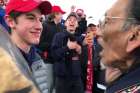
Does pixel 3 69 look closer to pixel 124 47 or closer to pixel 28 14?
pixel 124 47

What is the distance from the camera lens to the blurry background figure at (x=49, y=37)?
6586 millimetres

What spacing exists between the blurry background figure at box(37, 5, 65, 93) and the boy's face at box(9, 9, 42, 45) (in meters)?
3.15

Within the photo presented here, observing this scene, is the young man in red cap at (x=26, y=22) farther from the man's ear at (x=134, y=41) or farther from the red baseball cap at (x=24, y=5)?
the man's ear at (x=134, y=41)

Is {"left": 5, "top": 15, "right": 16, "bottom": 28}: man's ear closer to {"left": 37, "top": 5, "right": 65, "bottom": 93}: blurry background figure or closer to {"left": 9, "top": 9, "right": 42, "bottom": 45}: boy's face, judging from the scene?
{"left": 9, "top": 9, "right": 42, "bottom": 45}: boy's face

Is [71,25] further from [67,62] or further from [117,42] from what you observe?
[117,42]

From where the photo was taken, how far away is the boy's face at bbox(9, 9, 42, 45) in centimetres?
321

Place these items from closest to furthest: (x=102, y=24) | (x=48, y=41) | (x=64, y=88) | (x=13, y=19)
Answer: (x=102, y=24)
(x=13, y=19)
(x=64, y=88)
(x=48, y=41)

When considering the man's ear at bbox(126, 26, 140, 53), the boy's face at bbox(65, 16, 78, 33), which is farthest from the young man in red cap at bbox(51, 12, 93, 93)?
the man's ear at bbox(126, 26, 140, 53)

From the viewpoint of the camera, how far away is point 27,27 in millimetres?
3275

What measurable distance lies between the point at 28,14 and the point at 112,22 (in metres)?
1.58

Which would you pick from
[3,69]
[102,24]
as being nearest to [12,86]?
[3,69]

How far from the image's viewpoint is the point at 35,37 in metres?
3.27

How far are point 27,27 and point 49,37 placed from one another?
413 cm

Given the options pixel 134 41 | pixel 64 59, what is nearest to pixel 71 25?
pixel 64 59
